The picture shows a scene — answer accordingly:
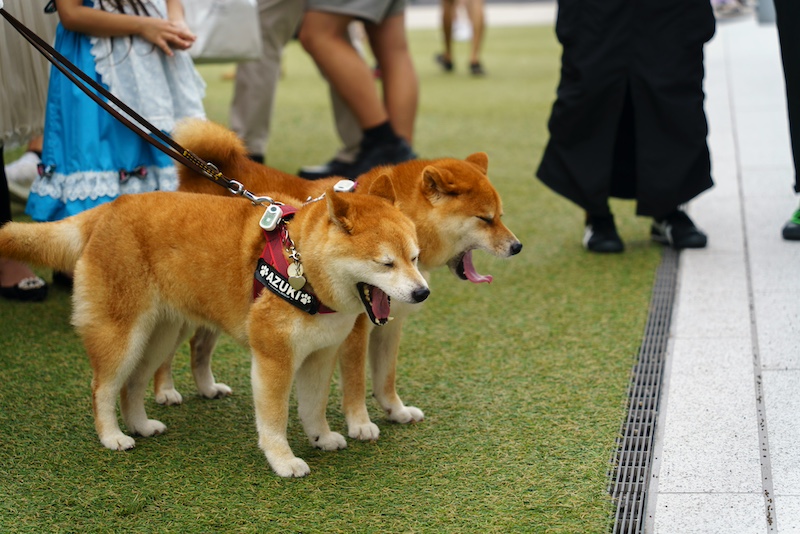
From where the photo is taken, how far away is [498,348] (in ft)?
12.7

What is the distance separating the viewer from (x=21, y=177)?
5.51 m

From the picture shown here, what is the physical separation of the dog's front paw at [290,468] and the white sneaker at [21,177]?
10.7 ft

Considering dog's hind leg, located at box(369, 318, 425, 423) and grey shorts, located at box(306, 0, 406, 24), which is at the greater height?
grey shorts, located at box(306, 0, 406, 24)

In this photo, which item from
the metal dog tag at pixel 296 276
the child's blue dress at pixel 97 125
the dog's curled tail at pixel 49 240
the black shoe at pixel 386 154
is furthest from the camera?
the black shoe at pixel 386 154

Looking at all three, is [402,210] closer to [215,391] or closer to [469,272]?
[469,272]

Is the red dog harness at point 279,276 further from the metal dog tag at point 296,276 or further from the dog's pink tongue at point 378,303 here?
the dog's pink tongue at point 378,303

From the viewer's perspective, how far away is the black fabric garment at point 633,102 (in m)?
4.65

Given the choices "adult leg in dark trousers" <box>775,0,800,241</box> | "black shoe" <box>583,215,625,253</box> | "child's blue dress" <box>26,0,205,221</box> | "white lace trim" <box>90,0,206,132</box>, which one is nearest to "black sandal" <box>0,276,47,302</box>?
"child's blue dress" <box>26,0,205,221</box>

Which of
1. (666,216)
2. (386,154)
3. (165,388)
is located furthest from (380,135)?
(165,388)

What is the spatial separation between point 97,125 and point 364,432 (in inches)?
62.3

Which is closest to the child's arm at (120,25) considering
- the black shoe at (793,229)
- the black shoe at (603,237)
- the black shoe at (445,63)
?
the black shoe at (603,237)

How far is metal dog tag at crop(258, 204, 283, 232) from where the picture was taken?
8.96 ft

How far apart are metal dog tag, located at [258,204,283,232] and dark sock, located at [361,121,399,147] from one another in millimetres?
2912

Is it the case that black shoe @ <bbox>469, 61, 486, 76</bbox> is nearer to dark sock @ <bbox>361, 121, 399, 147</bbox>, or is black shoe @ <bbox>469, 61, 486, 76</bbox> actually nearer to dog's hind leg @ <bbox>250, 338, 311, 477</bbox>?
dark sock @ <bbox>361, 121, 399, 147</bbox>
